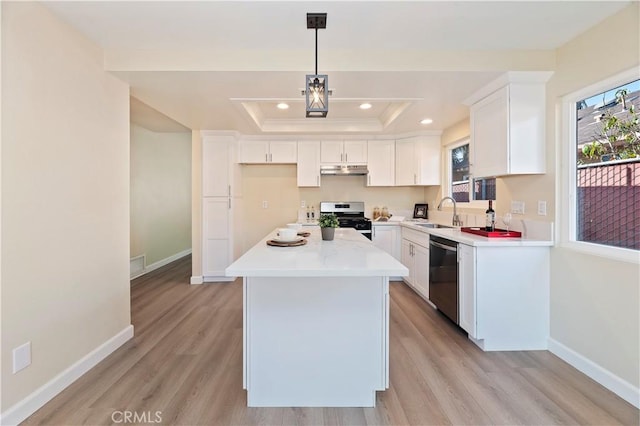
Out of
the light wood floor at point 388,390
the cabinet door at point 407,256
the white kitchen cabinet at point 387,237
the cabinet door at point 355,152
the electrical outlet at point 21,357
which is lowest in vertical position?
the light wood floor at point 388,390

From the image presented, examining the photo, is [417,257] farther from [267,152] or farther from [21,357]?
[21,357]

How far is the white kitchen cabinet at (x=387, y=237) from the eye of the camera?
4.33 meters

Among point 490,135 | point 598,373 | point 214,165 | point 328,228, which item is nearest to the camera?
point 598,373

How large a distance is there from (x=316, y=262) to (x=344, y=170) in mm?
3111

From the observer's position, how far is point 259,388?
1.71m

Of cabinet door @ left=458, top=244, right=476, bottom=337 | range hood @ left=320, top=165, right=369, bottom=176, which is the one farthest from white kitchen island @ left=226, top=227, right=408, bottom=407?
range hood @ left=320, top=165, right=369, bottom=176

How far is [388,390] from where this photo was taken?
72.8 inches

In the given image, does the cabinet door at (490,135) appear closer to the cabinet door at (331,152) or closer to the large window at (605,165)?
the large window at (605,165)

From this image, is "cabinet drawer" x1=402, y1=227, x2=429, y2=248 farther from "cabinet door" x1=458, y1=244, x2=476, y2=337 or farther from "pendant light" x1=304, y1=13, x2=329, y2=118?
"pendant light" x1=304, y1=13, x2=329, y2=118

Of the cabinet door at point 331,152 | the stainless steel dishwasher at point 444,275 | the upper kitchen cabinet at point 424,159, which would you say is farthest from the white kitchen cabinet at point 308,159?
the stainless steel dishwasher at point 444,275

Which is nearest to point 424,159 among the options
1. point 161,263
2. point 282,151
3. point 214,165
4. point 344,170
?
point 344,170

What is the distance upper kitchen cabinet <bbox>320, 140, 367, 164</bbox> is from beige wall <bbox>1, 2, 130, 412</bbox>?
8.91 ft

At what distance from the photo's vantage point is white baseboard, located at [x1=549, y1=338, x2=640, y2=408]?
1752 millimetres

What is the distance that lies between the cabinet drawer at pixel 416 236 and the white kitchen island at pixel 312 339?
189 centimetres
